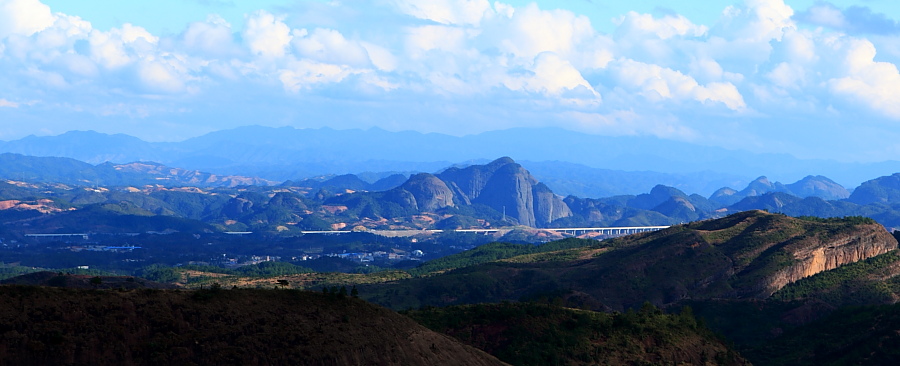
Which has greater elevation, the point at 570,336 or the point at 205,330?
the point at 205,330

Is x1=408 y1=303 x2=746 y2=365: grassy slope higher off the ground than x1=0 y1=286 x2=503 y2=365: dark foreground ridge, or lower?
lower

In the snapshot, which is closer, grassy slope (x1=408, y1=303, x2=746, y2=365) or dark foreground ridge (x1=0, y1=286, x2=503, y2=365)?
dark foreground ridge (x1=0, y1=286, x2=503, y2=365)

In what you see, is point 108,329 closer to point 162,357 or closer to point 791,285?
point 162,357

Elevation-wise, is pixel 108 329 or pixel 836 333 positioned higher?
pixel 108 329

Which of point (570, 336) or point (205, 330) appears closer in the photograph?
point (205, 330)

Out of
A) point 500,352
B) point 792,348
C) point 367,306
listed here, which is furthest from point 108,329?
point 792,348

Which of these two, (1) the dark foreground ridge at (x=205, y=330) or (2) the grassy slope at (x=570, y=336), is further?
(2) the grassy slope at (x=570, y=336)

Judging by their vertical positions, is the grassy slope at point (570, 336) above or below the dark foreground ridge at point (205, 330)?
below

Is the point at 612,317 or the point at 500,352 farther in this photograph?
the point at 612,317
